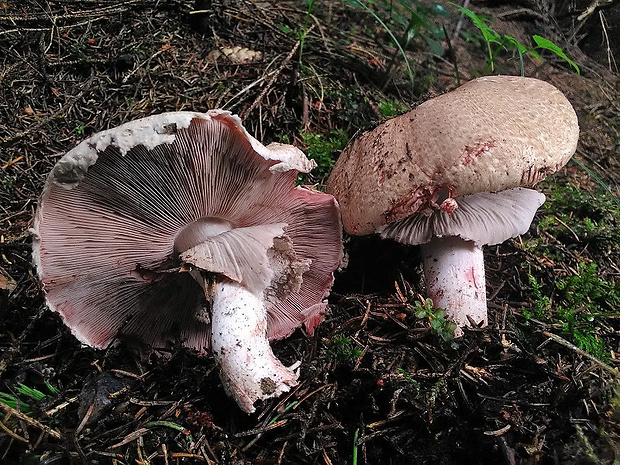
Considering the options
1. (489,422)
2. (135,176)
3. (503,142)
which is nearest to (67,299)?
(135,176)

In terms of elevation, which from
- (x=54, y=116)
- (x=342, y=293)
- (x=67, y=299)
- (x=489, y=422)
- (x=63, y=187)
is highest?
(x=63, y=187)

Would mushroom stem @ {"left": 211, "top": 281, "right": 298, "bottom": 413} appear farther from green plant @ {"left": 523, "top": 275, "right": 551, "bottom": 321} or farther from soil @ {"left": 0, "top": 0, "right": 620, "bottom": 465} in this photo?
green plant @ {"left": 523, "top": 275, "right": 551, "bottom": 321}

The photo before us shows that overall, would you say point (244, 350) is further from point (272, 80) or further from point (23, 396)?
point (272, 80)

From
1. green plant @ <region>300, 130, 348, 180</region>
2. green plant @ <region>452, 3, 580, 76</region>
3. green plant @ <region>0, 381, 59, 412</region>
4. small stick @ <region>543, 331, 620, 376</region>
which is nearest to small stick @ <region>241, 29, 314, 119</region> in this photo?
green plant @ <region>300, 130, 348, 180</region>

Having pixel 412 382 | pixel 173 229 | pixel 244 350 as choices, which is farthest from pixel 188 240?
pixel 412 382

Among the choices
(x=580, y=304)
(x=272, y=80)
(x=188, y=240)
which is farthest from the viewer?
(x=272, y=80)

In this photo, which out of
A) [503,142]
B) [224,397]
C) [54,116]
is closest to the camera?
[503,142]

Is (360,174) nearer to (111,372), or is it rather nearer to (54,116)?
(111,372)
